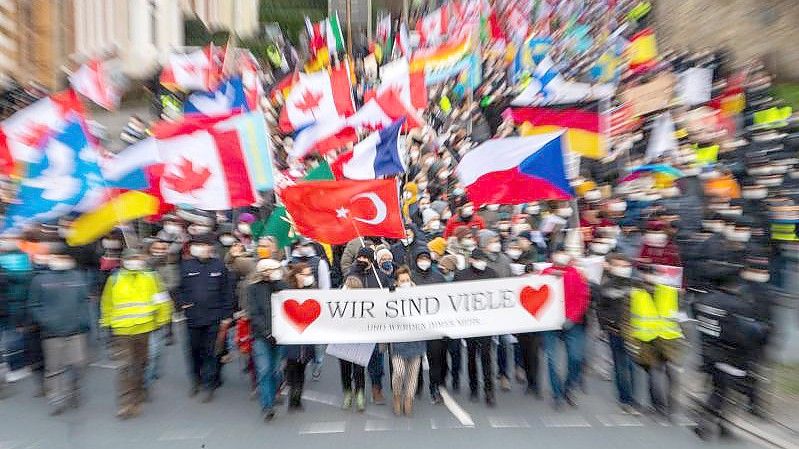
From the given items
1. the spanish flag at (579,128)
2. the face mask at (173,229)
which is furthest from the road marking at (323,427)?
the spanish flag at (579,128)

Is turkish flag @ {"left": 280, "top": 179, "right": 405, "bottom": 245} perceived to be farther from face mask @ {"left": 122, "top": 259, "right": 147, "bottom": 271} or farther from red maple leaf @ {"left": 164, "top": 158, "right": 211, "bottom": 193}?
face mask @ {"left": 122, "top": 259, "right": 147, "bottom": 271}

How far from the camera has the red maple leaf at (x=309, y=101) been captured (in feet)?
37.0

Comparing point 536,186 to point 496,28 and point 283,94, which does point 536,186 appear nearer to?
point 283,94

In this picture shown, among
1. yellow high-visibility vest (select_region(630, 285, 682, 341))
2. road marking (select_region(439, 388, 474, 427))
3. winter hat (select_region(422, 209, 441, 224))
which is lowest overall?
road marking (select_region(439, 388, 474, 427))

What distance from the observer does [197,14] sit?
3158 centimetres

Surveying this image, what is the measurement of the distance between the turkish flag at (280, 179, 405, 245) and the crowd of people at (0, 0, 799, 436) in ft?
1.11

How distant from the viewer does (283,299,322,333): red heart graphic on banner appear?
Answer: 25.0 ft

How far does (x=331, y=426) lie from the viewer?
23.9 feet

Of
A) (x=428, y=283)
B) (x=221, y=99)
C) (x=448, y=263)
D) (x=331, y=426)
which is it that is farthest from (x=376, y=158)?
(x=221, y=99)

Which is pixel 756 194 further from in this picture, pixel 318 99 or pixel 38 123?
pixel 38 123

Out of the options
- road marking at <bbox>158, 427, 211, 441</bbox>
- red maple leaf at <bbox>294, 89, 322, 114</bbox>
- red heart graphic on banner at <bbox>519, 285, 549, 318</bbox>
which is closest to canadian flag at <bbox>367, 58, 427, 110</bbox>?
red maple leaf at <bbox>294, 89, 322, 114</bbox>

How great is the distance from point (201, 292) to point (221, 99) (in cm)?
476

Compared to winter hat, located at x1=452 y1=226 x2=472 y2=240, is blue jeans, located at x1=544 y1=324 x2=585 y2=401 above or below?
below

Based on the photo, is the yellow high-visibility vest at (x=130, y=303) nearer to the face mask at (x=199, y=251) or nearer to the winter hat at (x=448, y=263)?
the face mask at (x=199, y=251)
